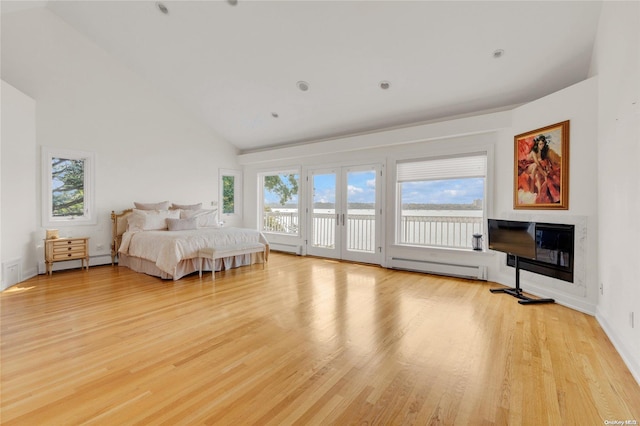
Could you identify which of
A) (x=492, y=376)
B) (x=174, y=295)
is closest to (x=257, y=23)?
(x=174, y=295)

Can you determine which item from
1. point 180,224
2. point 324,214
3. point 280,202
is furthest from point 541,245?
point 180,224

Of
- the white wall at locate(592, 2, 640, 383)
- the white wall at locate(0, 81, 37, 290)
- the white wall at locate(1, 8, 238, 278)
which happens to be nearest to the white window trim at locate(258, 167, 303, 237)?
the white wall at locate(1, 8, 238, 278)

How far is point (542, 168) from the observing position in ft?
12.7

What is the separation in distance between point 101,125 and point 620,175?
7587 mm

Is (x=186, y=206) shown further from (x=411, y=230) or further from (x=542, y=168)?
(x=542, y=168)

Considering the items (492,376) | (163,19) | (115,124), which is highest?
(163,19)

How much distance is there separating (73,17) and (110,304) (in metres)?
4.96

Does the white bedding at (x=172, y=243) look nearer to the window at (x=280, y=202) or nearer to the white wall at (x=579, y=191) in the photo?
the window at (x=280, y=202)

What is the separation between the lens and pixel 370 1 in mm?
3428

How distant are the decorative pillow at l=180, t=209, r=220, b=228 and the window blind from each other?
13.5 feet

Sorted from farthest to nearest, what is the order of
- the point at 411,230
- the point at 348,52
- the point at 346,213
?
the point at 346,213 < the point at 411,230 < the point at 348,52

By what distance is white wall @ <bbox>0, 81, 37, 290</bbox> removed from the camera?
4176 mm

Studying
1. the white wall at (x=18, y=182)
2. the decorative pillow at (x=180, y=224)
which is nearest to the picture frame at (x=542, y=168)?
the decorative pillow at (x=180, y=224)

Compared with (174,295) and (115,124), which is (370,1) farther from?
(115,124)
